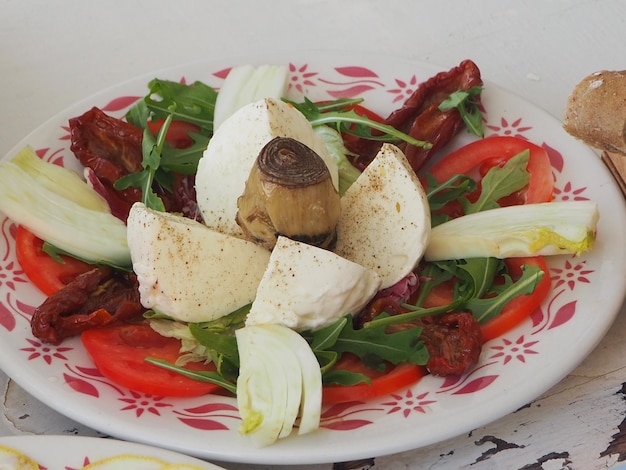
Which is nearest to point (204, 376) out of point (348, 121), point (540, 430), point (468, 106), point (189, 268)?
point (189, 268)

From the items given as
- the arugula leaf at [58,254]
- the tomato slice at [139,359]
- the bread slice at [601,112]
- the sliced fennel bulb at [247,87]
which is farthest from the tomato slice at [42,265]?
the bread slice at [601,112]

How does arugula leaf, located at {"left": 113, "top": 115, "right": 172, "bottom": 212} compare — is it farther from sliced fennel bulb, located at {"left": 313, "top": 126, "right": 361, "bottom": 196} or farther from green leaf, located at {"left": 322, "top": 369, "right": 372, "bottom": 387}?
green leaf, located at {"left": 322, "top": 369, "right": 372, "bottom": 387}

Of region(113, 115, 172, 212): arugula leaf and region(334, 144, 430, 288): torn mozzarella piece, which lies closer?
region(334, 144, 430, 288): torn mozzarella piece

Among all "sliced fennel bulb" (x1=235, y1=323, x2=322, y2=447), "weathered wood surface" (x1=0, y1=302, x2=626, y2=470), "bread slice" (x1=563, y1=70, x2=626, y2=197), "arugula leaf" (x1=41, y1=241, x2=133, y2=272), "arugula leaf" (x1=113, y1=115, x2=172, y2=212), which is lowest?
"weathered wood surface" (x1=0, y1=302, x2=626, y2=470)

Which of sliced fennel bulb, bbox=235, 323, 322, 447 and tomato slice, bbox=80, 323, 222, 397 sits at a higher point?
sliced fennel bulb, bbox=235, 323, 322, 447

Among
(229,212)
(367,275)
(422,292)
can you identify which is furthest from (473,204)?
(229,212)

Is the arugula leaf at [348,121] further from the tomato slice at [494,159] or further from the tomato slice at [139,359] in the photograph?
the tomato slice at [139,359]

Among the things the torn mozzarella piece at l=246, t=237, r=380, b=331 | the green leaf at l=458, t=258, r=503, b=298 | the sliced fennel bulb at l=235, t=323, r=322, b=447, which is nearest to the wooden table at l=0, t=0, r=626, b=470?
the green leaf at l=458, t=258, r=503, b=298
